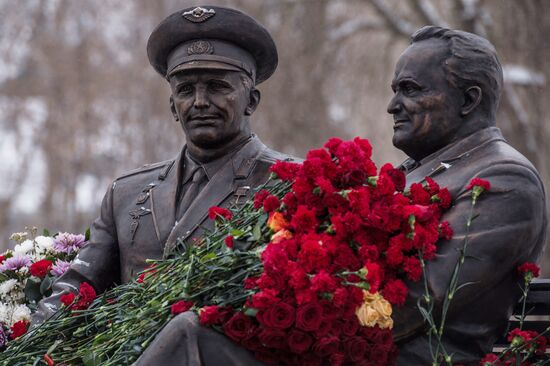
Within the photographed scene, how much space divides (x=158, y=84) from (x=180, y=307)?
655 inches

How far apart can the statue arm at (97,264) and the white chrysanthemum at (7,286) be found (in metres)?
0.31

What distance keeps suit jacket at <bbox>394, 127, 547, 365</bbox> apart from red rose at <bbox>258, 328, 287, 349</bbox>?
50 centimetres

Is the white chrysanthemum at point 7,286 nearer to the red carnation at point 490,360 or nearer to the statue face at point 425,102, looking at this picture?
the statue face at point 425,102

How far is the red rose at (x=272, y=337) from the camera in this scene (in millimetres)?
4922

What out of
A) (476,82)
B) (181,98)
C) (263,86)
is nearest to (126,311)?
(181,98)

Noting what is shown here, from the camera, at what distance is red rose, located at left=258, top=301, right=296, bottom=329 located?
4898mm

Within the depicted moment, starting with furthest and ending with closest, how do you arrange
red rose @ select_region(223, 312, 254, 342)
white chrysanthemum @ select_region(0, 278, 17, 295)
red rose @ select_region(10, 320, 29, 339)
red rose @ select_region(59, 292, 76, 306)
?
white chrysanthemum @ select_region(0, 278, 17, 295) < red rose @ select_region(10, 320, 29, 339) < red rose @ select_region(59, 292, 76, 306) < red rose @ select_region(223, 312, 254, 342)

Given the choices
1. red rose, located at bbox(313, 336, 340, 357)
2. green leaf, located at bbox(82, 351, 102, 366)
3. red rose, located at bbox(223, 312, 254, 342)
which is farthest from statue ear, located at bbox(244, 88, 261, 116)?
red rose, located at bbox(313, 336, 340, 357)

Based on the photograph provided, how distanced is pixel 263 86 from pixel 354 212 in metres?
13.7

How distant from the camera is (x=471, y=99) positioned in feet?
19.0

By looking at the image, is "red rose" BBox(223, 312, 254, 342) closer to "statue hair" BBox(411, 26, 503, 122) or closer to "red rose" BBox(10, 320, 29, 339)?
"statue hair" BBox(411, 26, 503, 122)

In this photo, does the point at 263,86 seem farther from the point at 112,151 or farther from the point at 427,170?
the point at 427,170

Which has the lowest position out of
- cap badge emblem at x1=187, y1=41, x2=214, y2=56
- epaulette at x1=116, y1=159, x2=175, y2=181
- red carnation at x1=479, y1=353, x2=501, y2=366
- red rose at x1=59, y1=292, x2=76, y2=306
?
red carnation at x1=479, y1=353, x2=501, y2=366

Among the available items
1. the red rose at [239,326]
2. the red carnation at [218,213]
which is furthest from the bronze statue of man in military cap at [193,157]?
the red rose at [239,326]
